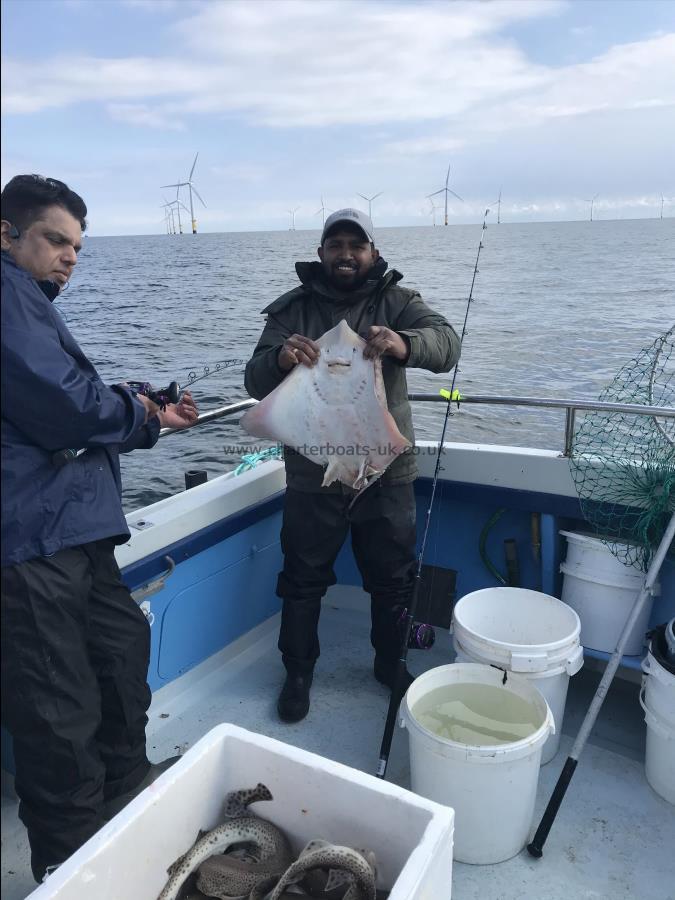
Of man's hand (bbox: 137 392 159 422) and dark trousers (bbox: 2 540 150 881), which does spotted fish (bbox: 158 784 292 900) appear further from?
man's hand (bbox: 137 392 159 422)

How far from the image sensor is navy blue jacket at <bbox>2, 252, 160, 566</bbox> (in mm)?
1436

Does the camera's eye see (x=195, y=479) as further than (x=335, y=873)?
Yes

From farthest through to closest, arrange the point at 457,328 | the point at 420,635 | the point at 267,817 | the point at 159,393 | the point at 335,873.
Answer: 1. the point at 457,328
2. the point at 420,635
3. the point at 159,393
4. the point at 267,817
5. the point at 335,873

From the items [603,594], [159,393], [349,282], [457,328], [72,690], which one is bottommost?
[457,328]

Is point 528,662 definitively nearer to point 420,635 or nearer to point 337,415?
point 420,635

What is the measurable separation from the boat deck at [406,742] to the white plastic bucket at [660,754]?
0.17 feet

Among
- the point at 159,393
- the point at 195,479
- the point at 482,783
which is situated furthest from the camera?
the point at 195,479

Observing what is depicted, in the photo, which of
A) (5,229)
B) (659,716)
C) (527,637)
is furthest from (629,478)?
(5,229)

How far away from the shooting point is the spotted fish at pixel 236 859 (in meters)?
1.42

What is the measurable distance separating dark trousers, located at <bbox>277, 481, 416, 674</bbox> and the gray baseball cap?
45.1 inches

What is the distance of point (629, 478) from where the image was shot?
310cm

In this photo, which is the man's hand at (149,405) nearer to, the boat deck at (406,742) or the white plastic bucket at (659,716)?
the boat deck at (406,742)

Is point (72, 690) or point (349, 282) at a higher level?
point (349, 282)

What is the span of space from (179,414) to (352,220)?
1.23 m
